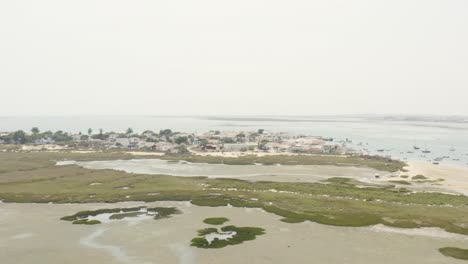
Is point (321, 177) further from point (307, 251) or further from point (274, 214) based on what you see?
point (307, 251)

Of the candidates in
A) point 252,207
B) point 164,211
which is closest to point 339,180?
point 252,207

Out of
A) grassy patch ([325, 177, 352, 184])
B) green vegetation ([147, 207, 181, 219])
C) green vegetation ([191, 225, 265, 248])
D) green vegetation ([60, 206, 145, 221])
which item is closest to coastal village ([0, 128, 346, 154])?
grassy patch ([325, 177, 352, 184])

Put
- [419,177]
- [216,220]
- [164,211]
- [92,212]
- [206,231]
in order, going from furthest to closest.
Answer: [419,177] → [164,211] → [92,212] → [216,220] → [206,231]

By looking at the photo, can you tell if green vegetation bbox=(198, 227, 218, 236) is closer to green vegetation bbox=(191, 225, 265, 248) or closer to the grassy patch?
green vegetation bbox=(191, 225, 265, 248)

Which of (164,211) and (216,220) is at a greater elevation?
(216,220)

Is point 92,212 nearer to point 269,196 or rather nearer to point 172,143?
point 269,196

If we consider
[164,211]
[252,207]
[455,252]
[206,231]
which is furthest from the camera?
[252,207]
